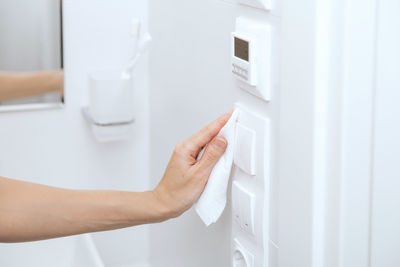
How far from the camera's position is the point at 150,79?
1.61m

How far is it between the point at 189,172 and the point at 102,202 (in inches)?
5.9

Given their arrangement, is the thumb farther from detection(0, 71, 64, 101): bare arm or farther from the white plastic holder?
detection(0, 71, 64, 101): bare arm

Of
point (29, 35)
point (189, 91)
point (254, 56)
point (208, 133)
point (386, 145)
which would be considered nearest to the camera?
point (386, 145)

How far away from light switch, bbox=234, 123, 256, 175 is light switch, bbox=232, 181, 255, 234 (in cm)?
4

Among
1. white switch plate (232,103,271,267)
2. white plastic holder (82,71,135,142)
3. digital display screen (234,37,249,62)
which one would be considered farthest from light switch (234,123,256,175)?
white plastic holder (82,71,135,142)

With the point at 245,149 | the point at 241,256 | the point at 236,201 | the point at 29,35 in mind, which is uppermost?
the point at 29,35

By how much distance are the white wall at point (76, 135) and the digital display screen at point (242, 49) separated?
63cm

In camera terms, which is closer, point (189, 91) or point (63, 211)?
point (63, 211)

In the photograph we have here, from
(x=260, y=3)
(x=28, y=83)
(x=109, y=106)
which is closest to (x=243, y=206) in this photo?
(x=260, y=3)

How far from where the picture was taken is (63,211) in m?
1.02

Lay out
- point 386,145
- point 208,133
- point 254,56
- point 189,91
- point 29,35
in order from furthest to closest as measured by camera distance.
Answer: point 29,35
point 189,91
point 208,133
point 254,56
point 386,145

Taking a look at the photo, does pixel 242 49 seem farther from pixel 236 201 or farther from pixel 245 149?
pixel 236 201

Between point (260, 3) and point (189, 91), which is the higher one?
point (260, 3)

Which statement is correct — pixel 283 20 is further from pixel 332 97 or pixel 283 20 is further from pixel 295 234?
pixel 295 234
